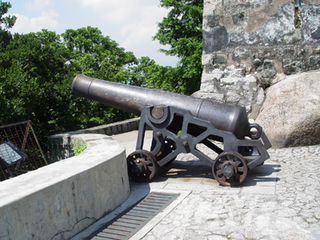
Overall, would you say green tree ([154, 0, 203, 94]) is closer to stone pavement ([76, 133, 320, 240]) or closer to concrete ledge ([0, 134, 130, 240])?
stone pavement ([76, 133, 320, 240])

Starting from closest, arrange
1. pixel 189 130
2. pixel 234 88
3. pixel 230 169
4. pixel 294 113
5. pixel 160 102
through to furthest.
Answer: pixel 230 169
pixel 160 102
pixel 189 130
pixel 294 113
pixel 234 88

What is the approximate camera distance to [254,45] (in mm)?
7371

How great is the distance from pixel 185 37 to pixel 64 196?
12783 mm

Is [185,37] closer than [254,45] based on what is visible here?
No

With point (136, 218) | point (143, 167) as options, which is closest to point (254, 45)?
point (143, 167)

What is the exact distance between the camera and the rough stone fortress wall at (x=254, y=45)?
699 centimetres

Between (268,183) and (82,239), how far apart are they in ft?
7.48

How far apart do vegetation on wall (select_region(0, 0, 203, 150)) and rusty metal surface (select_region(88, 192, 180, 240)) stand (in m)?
2.85

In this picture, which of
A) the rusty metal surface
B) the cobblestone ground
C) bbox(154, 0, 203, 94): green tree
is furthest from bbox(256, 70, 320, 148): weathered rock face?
bbox(154, 0, 203, 94): green tree

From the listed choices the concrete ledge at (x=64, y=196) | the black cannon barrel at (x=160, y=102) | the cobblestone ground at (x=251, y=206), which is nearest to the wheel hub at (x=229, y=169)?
the cobblestone ground at (x=251, y=206)

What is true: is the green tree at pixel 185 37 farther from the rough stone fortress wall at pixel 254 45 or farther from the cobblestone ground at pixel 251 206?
the cobblestone ground at pixel 251 206

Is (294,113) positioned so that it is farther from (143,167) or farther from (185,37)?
(185,37)

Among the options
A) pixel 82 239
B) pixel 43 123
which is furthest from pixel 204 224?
pixel 43 123

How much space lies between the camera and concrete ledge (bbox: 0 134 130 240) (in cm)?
254
